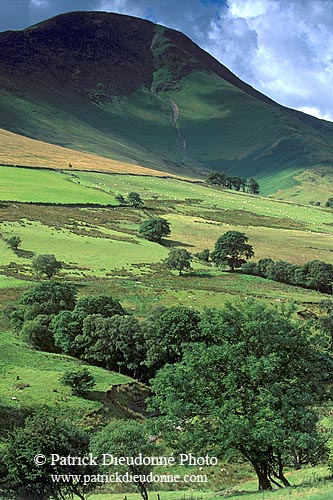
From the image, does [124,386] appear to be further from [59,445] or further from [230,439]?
[230,439]

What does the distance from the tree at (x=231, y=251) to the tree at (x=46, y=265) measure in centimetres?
3804

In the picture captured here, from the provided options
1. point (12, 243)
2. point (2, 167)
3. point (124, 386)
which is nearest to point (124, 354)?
point (124, 386)

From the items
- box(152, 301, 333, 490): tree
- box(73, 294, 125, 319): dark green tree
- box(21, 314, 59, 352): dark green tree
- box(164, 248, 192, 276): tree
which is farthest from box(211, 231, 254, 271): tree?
box(152, 301, 333, 490): tree

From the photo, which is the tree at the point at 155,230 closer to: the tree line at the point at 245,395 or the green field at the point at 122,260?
the green field at the point at 122,260

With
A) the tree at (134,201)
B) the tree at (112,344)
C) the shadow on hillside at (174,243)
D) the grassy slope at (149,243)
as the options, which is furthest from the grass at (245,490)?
the tree at (134,201)

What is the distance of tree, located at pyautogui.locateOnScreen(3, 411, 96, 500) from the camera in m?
29.9

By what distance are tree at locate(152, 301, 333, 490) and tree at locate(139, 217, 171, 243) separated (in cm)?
9872

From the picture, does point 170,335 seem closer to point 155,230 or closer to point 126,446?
point 126,446

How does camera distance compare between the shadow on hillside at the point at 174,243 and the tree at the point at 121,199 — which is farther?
the tree at the point at 121,199

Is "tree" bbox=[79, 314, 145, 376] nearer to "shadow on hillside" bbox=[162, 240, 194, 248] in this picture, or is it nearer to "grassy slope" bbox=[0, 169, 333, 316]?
"grassy slope" bbox=[0, 169, 333, 316]

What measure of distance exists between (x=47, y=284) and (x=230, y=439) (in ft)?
167

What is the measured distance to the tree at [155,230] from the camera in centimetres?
12988

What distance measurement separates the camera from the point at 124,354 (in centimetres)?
6128

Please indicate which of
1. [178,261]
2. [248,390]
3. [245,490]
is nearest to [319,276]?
[178,261]
